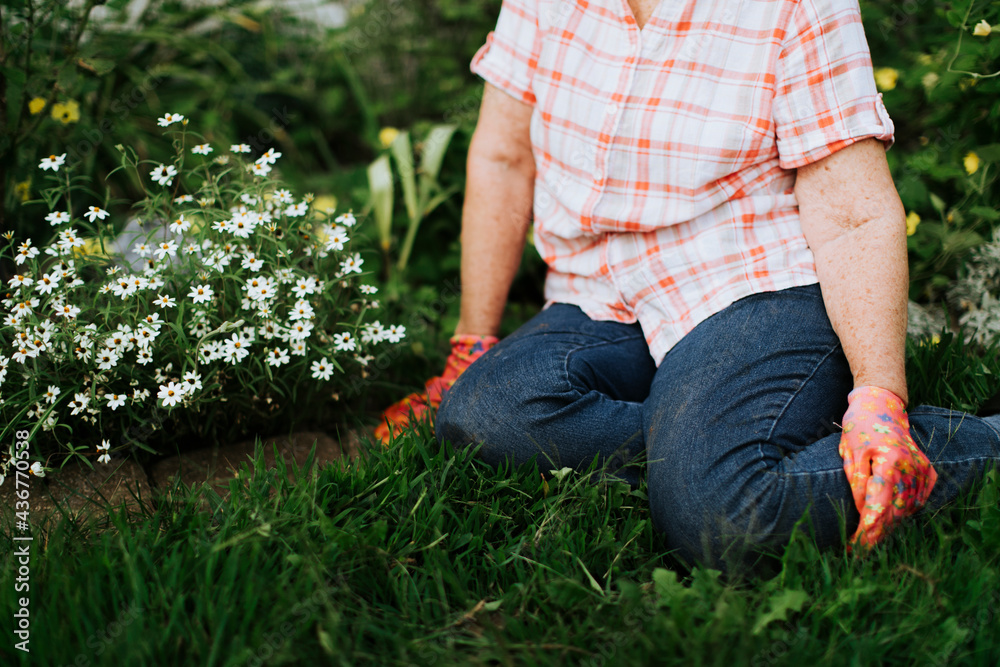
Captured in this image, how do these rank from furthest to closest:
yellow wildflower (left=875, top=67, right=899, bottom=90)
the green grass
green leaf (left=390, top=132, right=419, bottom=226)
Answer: green leaf (left=390, top=132, right=419, bottom=226) → yellow wildflower (left=875, top=67, right=899, bottom=90) → the green grass

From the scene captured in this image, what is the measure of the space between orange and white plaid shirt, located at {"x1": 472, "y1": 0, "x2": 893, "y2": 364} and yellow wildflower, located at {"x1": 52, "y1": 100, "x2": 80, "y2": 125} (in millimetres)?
1207

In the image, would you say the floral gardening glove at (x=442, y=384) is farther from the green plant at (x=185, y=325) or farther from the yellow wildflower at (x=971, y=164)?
the yellow wildflower at (x=971, y=164)

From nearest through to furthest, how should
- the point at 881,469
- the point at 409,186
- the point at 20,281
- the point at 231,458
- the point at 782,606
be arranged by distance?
the point at 782,606 < the point at 881,469 < the point at 20,281 < the point at 231,458 < the point at 409,186

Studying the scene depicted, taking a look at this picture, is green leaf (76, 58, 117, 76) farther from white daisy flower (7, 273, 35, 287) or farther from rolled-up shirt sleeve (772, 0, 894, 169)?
rolled-up shirt sleeve (772, 0, 894, 169)

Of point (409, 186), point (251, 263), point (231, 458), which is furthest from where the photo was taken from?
point (409, 186)

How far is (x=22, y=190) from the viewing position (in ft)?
6.42

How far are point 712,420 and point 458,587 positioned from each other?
56 centimetres

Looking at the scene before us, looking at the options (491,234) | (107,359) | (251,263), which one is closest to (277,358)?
(251,263)

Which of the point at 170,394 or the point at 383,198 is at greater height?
the point at 383,198

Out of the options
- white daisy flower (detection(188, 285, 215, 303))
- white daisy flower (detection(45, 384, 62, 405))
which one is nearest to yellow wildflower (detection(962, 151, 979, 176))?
white daisy flower (detection(188, 285, 215, 303))

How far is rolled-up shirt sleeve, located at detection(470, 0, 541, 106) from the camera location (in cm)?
166

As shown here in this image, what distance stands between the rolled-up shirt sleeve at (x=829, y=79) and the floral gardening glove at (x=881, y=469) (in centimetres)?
51

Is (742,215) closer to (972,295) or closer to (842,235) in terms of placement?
(842,235)

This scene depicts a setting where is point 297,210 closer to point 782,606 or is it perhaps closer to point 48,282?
point 48,282
